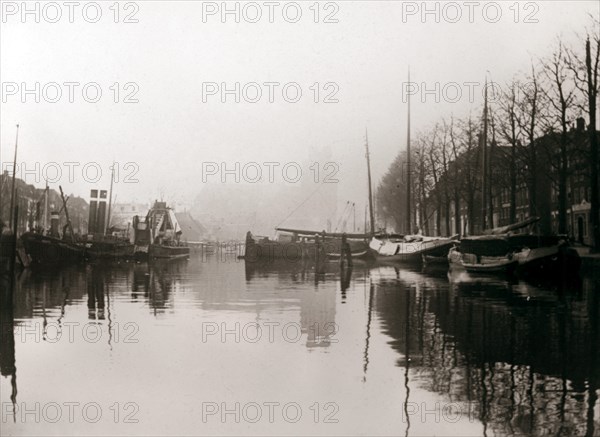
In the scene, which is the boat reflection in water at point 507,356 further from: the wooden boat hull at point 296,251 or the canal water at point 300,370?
the wooden boat hull at point 296,251

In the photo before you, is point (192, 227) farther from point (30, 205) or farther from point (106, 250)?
point (106, 250)

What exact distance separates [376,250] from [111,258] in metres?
23.5

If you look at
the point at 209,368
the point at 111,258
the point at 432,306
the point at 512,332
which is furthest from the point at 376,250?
the point at 209,368

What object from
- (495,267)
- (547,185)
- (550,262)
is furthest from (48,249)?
(547,185)

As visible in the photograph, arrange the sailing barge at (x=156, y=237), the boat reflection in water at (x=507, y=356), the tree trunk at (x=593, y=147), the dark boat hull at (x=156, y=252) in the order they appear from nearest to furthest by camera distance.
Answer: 1. the boat reflection in water at (x=507, y=356)
2. the tree trunk at (x=593, y=147)
3. the dark boat hull at (x=156, y=252)
4. the sailing barge at (x=156, y=237)

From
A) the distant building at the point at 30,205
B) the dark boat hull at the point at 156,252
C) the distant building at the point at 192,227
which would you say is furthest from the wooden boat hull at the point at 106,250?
the distant building at the point at 192,227

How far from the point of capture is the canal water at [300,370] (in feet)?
20.8

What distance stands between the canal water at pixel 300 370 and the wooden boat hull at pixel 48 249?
27.7 m

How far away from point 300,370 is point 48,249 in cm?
3950

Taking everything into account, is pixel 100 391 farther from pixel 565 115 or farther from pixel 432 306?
pixel 565 115

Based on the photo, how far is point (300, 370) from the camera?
859 cm

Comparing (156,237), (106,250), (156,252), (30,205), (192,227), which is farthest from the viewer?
(192,227)

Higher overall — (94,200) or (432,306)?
(94,200)

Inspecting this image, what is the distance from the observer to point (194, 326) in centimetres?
1280
